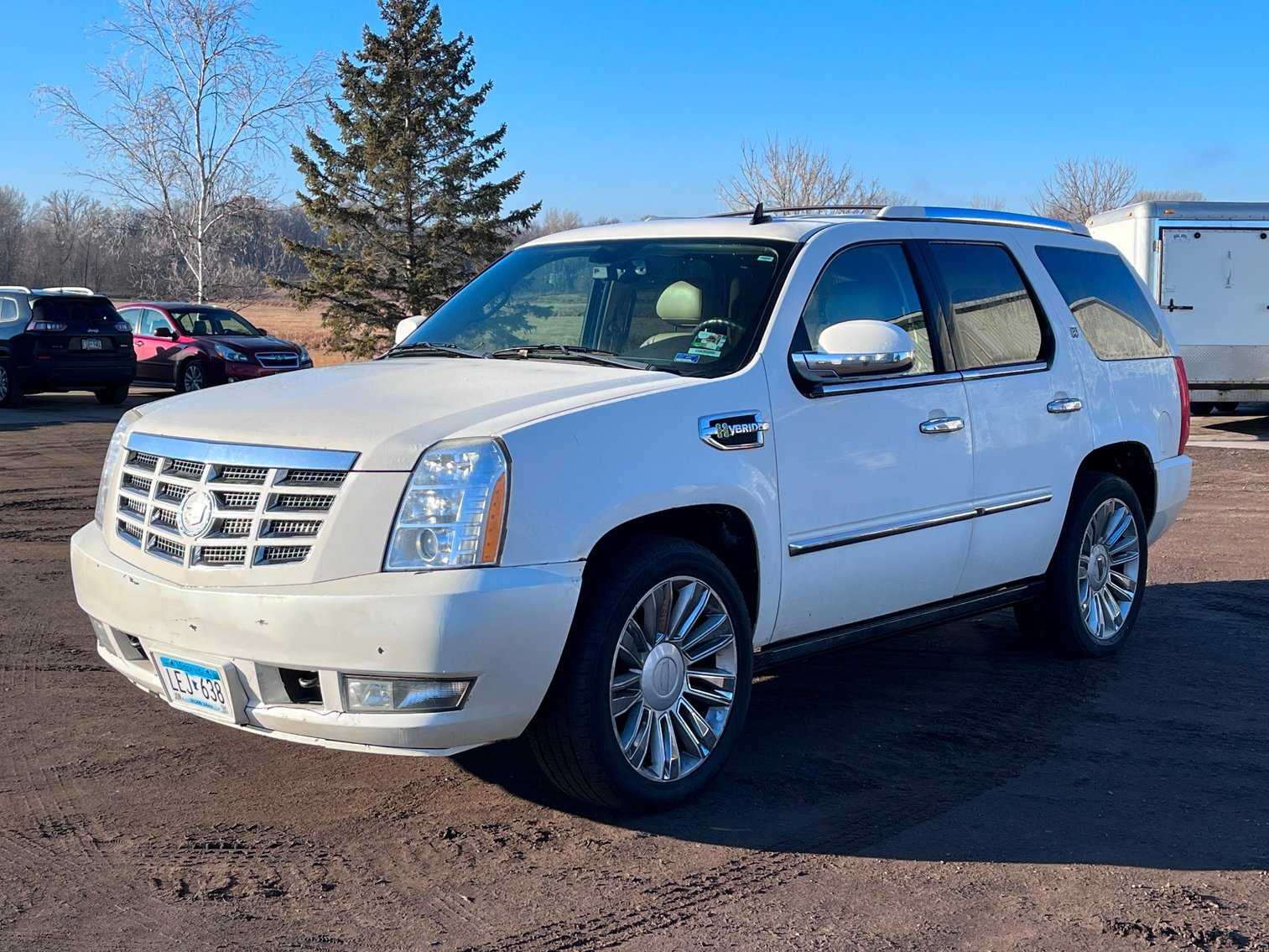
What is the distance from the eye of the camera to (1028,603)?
6305 mm

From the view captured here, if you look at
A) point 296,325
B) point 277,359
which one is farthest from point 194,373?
point 296,325

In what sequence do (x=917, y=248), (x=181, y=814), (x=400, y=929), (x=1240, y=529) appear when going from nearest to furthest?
1. (x=400, y=929)
2. (x=181, y=814)
3. (x=917, y=248)
4. (x=1240, y=529)

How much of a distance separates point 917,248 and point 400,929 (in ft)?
11.4

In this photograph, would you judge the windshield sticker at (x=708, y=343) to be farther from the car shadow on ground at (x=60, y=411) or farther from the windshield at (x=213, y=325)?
the windshield at (x=213, y=325)

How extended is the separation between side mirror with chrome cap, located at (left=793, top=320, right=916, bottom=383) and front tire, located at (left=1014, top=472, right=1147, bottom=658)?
5.94 ft

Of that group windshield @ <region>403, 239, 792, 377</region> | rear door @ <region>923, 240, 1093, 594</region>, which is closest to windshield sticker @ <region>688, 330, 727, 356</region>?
windshield @ <region>403, 239, 792, 377</region>

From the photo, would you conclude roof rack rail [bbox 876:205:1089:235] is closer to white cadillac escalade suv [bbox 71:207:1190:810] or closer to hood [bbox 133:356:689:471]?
white cadillac escalade suv [bbox 71:207:1190:810]

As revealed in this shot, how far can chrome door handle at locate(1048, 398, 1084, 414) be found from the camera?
5.86 m

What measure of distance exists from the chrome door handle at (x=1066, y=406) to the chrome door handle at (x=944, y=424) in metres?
0.75

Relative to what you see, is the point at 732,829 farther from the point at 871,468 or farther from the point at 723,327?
the point at 723,327

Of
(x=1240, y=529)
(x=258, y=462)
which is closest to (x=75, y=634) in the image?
(x=258, y=462)

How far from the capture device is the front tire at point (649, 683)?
3.98m

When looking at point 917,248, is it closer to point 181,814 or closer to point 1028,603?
point 1028,603

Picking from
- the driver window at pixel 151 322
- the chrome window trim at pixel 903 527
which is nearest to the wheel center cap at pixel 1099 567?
the chrome window trim at pixel 903 527
